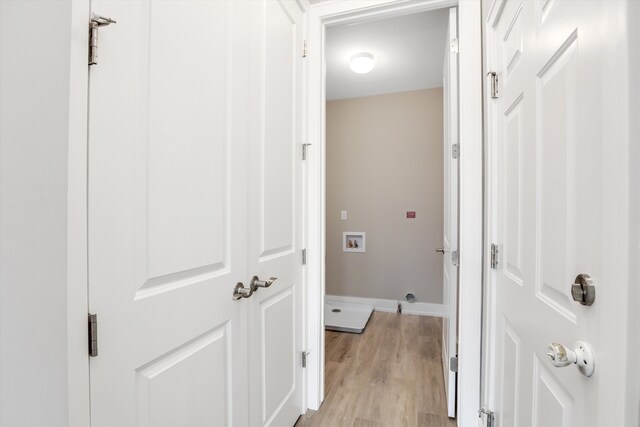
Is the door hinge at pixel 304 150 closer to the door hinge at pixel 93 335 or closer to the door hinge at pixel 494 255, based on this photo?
the door hinge at pixel 494 255

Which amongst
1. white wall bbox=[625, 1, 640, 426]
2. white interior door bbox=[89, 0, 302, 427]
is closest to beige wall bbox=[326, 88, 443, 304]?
white interior door bbox=[89, 0, 302, 427]

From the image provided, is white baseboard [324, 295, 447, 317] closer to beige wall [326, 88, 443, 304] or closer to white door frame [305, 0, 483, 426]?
beige wall [326, 88, 443, 304]

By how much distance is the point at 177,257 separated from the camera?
0.84 metres

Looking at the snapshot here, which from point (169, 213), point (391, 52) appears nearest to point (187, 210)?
point (169, 213)

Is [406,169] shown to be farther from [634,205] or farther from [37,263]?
[37,263]

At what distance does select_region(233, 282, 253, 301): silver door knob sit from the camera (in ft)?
3.57

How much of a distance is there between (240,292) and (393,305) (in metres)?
2.84

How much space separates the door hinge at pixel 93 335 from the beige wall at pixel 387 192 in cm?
322

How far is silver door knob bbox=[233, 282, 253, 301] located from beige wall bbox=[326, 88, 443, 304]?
2687 mm

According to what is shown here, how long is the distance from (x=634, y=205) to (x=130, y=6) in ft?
3.44

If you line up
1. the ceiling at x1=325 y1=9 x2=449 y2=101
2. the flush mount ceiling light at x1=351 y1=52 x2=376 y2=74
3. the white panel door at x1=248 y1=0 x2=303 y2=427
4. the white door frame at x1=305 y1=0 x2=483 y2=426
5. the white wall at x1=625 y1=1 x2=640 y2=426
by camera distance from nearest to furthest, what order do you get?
the white wall at x1=625 y1=1 x2=640 y2=426 → the white panel door at x1=248 y1=0 x2=303 y2=427 → the white door frame at x1=305 y1=0 x2=483 y2=426 → the ceiling at x1=325 y1=9 x2=449 y2=101 → the flush mount ceiling light at x1=351 y1=52 x2=376 y2=74

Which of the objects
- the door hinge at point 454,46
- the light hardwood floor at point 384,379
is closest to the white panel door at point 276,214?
the light hardwood floor at point 384,379

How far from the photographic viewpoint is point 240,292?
110 centimetres

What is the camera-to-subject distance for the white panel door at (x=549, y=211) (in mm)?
547
